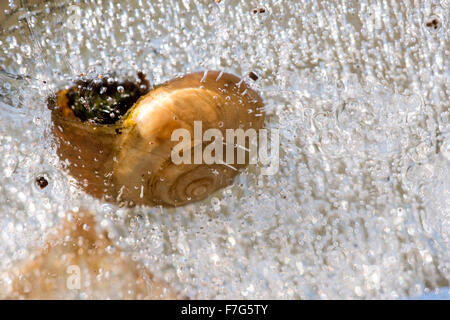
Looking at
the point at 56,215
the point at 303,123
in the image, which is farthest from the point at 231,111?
the point at 56,215

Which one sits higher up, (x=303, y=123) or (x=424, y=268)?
(x=303, y=123)

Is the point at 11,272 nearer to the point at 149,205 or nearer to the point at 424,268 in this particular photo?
the point at 149,205

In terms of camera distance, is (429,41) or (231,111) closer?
(231,111)

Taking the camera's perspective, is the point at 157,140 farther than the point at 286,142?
No
